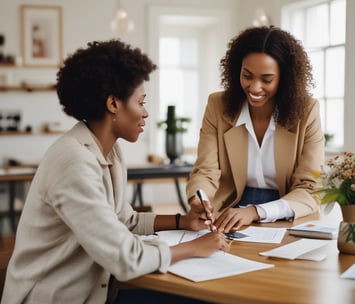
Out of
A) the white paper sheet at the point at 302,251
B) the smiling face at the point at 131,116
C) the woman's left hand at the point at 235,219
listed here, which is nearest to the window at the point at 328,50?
the woman's left hand at the point at 235,219

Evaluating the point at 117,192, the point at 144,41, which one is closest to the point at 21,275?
the point at 117,192

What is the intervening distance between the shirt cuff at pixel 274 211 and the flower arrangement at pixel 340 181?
410 mm

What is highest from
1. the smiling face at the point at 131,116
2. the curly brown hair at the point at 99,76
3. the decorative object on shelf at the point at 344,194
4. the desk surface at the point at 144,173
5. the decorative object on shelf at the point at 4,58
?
the decorative object on shelf at the point at 4,58

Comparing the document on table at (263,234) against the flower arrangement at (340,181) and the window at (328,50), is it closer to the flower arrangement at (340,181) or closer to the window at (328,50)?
the flower arrangement at (340,181)

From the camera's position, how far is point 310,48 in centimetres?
607

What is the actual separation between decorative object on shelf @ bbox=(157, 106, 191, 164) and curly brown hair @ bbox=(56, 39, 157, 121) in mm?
3368

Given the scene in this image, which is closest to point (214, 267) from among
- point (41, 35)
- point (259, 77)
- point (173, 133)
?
point (259, 77)

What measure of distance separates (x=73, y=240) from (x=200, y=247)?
1.11 feet

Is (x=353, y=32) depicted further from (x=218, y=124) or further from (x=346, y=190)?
(x=346, y=190)

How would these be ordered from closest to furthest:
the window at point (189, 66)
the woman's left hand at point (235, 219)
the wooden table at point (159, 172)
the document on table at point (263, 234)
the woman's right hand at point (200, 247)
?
the woman's right hand at point (200, 247), the document on table at point (263, 234), the woman's left hand at point (235, 219), the wooden table at point (159, 172), the window at point (189, 66)

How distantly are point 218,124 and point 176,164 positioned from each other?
2743 mm

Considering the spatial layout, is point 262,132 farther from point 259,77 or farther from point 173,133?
point 173,133

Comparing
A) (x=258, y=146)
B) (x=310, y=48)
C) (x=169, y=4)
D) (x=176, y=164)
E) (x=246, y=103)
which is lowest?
(x=176, y=164)

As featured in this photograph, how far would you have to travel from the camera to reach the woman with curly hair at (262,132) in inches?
90.6
